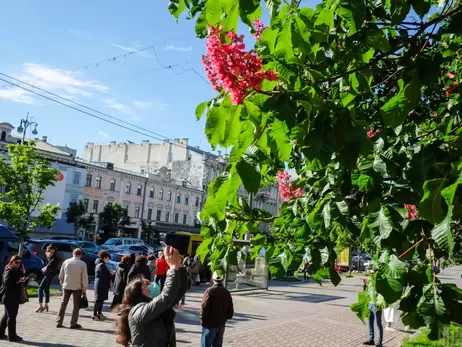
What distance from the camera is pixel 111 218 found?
171ft

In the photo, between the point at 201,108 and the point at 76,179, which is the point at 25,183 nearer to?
the point at 201,108

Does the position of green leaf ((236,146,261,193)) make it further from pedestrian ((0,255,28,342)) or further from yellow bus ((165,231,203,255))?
yellow bus ((165,231,203,255))

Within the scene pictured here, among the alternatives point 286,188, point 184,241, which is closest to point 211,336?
point 286,188

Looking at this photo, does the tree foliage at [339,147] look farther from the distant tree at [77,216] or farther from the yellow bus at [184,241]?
the distant tree at [77,216]

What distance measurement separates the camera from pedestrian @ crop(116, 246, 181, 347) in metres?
4.77

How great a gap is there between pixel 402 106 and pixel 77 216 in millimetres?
49518

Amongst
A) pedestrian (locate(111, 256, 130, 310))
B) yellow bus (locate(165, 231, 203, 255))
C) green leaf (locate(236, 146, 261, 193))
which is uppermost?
green leaf (locate(236, 146, 261, 193))

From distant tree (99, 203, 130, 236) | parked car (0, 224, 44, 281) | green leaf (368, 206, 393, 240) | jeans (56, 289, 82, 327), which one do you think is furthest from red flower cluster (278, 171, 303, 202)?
distant tree (99, 203, 130, 236)

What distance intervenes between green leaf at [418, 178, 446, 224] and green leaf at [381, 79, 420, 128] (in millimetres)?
777

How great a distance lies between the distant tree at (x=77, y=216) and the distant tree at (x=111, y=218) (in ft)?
7.24

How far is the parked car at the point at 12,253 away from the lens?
1645 centimetres

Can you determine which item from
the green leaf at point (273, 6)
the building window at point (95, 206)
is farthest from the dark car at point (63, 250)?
the building window at point (95, 206)

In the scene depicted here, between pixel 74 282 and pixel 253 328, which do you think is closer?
pixel 74 282

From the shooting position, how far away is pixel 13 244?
1812 centimetres
